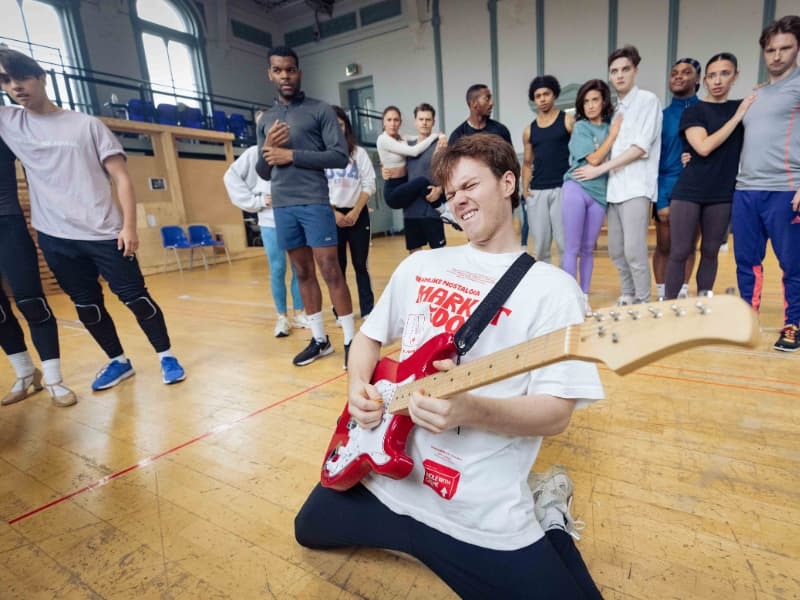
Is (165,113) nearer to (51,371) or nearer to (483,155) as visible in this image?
(51,371)

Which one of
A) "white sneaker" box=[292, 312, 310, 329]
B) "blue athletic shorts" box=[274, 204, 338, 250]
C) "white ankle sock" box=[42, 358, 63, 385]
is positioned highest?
"blue athletic shorts" box=[274, 204, 338, 250]

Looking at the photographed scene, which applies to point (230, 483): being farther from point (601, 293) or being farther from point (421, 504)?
point (601, 293)

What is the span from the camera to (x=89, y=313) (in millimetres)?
2289

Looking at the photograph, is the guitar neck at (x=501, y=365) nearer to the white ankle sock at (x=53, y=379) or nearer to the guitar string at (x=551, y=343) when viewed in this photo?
the guitar string at (x=551, y=343)

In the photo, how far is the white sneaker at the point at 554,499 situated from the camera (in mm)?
1064

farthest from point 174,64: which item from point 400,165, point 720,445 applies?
point 720,445

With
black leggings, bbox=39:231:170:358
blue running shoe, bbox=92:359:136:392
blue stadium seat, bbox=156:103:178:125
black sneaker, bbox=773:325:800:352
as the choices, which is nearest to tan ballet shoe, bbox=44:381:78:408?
blue running shoe, bbox=92:359:136:392

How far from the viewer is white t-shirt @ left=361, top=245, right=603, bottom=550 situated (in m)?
0.92

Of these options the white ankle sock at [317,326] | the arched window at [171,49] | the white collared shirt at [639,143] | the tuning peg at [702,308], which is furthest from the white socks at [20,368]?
the arched window at [171,49]

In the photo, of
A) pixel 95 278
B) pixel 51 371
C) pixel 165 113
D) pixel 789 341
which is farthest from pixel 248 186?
pixel 165 113

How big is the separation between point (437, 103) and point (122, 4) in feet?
24.8

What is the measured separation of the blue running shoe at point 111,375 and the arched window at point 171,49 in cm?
961

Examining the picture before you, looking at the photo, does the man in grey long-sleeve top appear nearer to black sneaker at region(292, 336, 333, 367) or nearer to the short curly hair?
black sneaker at region(292, 336, 333, 367)

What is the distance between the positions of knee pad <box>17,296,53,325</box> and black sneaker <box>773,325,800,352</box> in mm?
3755
